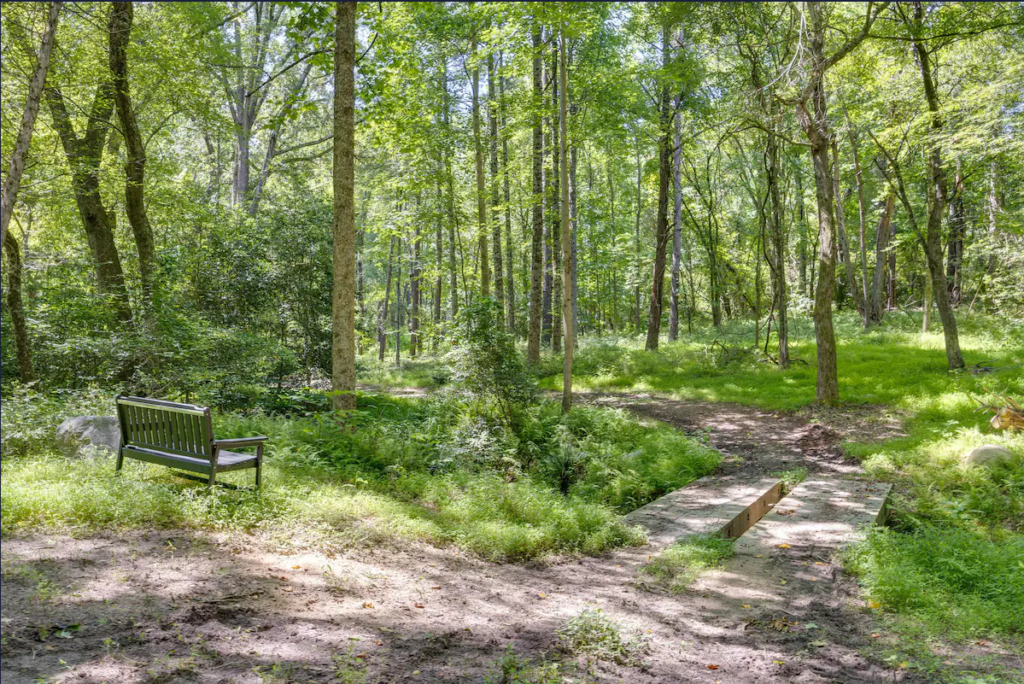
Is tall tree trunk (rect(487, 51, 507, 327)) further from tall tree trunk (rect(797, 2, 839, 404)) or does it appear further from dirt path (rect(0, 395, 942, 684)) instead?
dirt path (rect(0, 395, 942, 684))

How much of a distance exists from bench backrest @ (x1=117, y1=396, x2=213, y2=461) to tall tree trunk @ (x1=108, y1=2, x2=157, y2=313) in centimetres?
479

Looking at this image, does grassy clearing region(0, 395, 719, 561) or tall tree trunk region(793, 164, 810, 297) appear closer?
grassy clearing region(0, 395, 719, 561)

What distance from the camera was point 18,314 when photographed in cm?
925

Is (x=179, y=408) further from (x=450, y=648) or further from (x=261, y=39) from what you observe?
(x=261, y=39)

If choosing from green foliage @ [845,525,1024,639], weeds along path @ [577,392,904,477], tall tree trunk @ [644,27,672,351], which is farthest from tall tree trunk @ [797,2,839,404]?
green foliage @ [845,525,1024,639]

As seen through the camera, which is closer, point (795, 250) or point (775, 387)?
point (775, 387)

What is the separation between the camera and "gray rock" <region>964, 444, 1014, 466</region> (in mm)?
7848

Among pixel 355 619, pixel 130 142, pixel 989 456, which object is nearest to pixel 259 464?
pixel 355 619

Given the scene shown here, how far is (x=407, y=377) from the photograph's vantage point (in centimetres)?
2053

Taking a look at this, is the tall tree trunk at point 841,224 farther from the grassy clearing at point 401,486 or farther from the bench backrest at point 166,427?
the bench backrest at point 166,427

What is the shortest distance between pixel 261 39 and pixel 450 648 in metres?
22.5

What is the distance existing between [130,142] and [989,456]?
49.7ft

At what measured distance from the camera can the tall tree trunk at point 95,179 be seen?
440 inches

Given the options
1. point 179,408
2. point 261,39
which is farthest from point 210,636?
point 261,39
